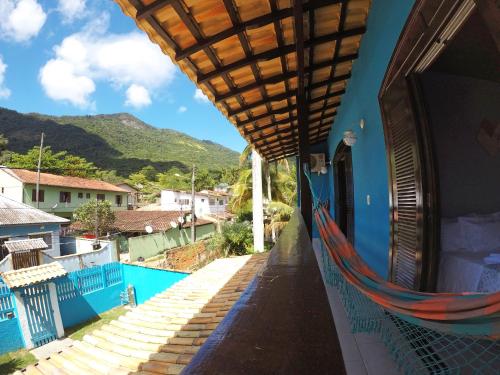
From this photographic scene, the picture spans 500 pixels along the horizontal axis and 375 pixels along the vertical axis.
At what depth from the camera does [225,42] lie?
210 centimetres

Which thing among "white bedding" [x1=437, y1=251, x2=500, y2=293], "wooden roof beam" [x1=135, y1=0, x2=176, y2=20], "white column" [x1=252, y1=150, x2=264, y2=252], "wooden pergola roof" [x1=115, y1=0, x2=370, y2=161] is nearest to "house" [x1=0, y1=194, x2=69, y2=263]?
"white column" [x1=252, y1=150, x2=264, y2=252]

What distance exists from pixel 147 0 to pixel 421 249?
2353mm

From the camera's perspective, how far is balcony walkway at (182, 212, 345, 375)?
1.51ft

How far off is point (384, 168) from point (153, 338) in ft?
10.9

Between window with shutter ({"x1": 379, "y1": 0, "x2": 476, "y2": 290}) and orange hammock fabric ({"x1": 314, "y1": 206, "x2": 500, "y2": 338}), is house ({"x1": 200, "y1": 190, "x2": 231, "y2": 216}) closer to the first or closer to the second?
window with shutter ({"x1": 379, "y1": 0, "x2": 476, "y2": 290})

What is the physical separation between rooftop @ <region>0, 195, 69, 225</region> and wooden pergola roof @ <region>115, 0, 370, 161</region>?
1407 centimetres

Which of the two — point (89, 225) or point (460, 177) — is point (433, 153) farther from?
point (89, 225)

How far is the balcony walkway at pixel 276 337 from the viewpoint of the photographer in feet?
1.51

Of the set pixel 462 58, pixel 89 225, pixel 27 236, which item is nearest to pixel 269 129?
pixel 462 58

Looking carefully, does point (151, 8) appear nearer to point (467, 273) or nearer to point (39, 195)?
point (467, 273)

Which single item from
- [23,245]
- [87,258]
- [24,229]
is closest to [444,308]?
[23,245]

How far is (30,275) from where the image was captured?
25.7 feet

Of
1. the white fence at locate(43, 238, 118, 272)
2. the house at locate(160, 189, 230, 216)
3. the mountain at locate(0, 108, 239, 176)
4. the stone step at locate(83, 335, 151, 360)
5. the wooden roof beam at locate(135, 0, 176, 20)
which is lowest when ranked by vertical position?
the white fence at locate(43, 238, 118, 272)

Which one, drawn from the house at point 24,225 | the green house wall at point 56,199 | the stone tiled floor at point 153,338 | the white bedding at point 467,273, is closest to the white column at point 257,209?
the stone tiled floor at point 153,338
